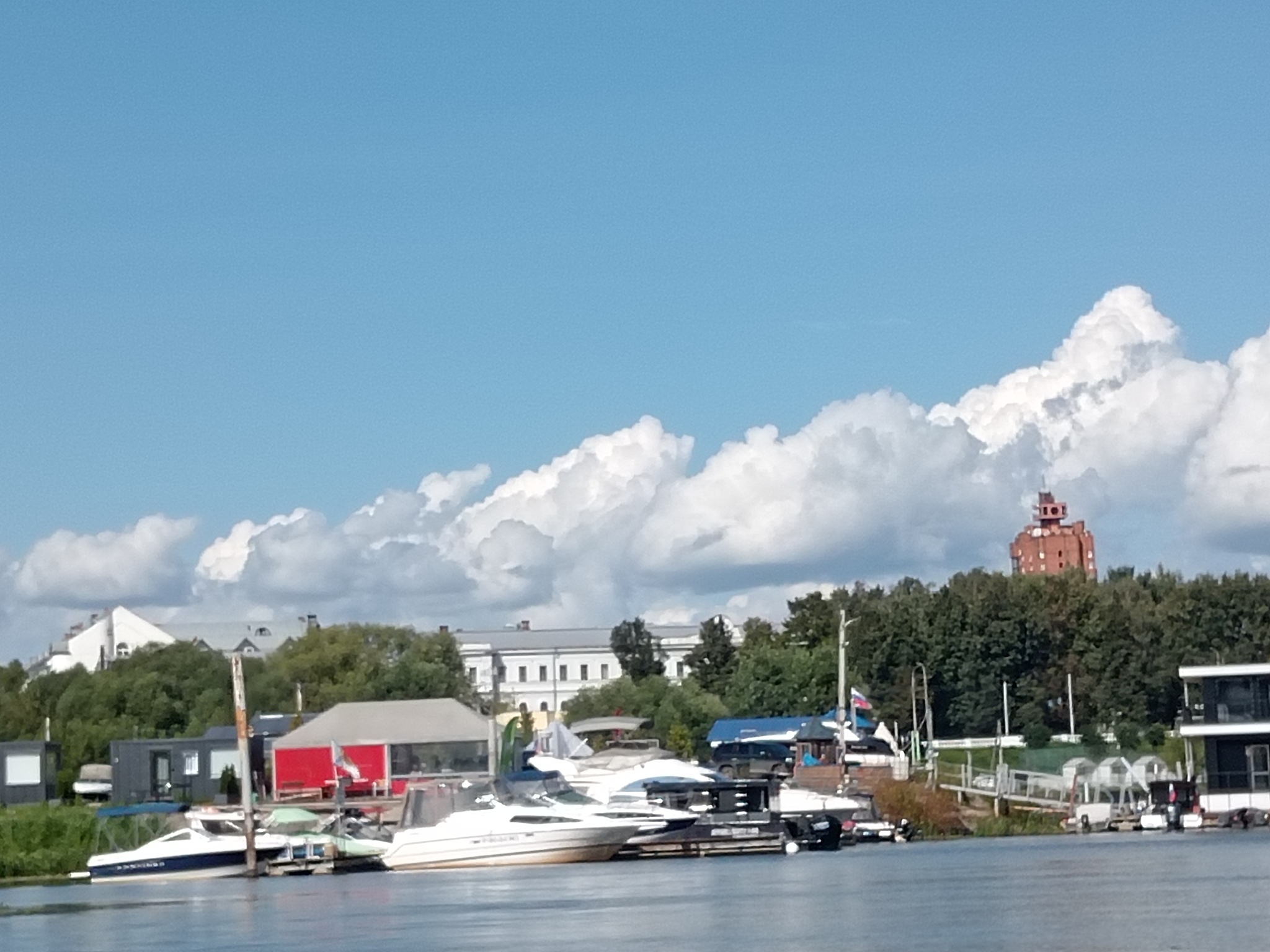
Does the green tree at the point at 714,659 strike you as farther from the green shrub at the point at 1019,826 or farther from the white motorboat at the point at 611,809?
the white motorboat at the point at 611,809

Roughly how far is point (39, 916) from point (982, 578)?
117 metres

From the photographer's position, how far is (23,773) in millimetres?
100062

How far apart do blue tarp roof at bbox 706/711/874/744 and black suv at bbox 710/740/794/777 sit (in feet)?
15.2

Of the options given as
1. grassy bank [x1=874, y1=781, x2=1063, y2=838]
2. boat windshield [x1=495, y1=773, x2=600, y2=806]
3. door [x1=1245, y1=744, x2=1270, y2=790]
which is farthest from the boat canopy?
boat windshield [x1=495, y1=773, x2=600, y2=806]

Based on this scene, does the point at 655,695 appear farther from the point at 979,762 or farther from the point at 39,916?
the point at 39,916

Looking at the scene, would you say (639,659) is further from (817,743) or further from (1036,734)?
(817,743)

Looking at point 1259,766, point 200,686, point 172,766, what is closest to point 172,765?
point 172,766

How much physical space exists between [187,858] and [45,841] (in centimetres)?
1380

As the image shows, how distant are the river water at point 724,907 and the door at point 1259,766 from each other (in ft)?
54.3

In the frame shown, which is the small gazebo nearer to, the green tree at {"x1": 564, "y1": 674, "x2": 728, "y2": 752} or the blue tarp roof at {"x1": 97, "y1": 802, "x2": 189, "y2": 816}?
the green tree at {"x1": 564, "y1": 674, "x2": 728, "y2": 752}

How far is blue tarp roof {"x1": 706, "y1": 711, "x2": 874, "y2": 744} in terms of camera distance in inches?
4791

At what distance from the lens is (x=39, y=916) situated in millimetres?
50219

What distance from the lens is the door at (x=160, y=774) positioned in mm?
102500

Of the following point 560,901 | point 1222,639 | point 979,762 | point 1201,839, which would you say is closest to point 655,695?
point 979,762
